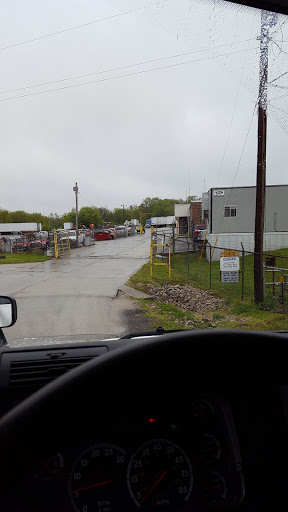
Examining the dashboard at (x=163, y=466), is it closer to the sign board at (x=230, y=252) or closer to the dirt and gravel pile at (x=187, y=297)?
the dirt and gravel pile at (x=187, y=297)

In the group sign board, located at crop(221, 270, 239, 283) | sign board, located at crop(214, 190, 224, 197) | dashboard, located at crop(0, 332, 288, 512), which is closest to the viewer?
dashboard, located at crop(0, 332, 288, 512)

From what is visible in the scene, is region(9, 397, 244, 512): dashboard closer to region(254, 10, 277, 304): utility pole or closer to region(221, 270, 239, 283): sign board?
region(254, 10, 277, 304): utility pole

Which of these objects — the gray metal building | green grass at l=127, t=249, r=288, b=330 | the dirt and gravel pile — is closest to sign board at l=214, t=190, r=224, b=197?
the gray metal building

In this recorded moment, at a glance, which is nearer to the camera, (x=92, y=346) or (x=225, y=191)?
(x=92, y=346)

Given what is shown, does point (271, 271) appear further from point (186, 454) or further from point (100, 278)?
point (186, 454)

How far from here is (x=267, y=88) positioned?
3.03 m

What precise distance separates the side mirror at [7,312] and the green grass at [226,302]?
2.29 metres

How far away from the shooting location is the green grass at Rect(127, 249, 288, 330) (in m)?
4.45

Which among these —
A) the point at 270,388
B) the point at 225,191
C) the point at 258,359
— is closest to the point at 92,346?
the point at 270,388

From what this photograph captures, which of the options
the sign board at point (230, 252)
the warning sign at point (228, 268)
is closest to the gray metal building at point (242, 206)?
the sign board at point (230, 252)

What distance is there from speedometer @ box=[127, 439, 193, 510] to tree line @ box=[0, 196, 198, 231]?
110 inches

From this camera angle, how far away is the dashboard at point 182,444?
115 centimetres

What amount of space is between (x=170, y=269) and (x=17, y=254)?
3.01 metres

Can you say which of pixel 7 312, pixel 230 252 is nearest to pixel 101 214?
pixel 7 312
